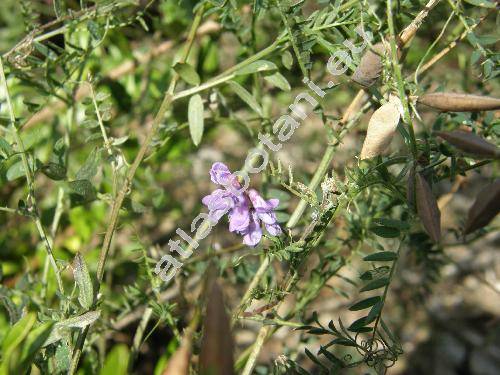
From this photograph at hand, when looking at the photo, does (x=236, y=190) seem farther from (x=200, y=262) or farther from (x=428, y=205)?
(x=200, y=262)

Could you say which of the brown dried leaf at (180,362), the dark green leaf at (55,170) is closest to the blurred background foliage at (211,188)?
the dark green leaf at (55,170)

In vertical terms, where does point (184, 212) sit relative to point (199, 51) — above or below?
below

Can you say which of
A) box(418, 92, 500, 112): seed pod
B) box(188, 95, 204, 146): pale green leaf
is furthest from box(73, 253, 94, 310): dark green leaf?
box(418, 92, 500, 112): seed pod

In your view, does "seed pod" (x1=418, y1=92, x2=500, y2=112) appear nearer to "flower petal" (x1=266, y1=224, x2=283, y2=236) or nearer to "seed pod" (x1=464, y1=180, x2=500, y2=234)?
"seed pod" (x1=464, y1=180, x2=500, y2=234)

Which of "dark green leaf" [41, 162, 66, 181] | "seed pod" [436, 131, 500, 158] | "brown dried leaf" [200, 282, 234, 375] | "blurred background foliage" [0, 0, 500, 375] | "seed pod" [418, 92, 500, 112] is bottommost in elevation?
"blurred background foliage" [0, 0, 500, 375]

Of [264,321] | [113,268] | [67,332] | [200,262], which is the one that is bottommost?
[113,268]

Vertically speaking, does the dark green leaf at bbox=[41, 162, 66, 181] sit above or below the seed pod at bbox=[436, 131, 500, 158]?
below

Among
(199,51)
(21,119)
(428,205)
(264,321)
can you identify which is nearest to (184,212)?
(199,51)
